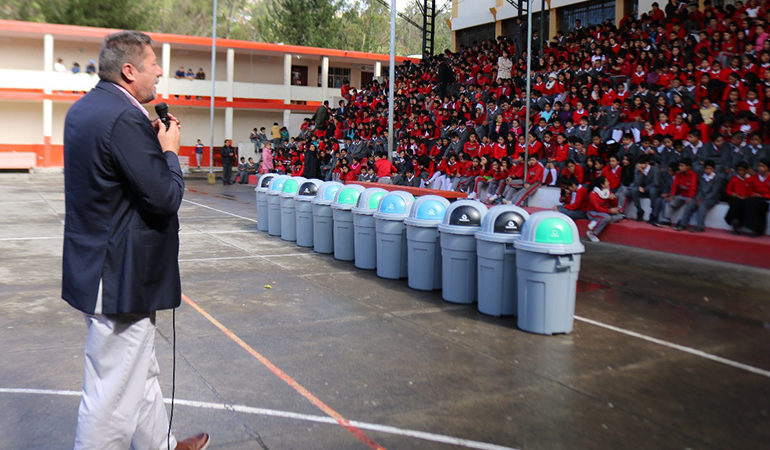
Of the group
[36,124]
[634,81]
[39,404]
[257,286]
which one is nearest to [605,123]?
[634,81]

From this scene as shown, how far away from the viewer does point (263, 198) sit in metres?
13.7

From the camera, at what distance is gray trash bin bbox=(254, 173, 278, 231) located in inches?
535

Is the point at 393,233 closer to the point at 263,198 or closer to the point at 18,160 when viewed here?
the point at 263,198

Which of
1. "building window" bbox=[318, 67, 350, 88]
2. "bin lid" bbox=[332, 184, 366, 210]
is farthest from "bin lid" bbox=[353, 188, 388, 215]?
"building window" bbox=[318, 67, 350, 88]

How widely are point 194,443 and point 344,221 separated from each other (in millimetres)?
6906

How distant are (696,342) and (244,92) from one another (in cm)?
3478

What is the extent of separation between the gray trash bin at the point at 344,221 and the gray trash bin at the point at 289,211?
2.06 meters

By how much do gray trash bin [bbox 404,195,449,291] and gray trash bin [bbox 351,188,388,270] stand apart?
47.7 inches

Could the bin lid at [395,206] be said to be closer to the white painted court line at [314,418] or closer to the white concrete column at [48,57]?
the white painted court line at [314,418]

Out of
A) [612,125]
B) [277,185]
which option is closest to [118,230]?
[277,185]

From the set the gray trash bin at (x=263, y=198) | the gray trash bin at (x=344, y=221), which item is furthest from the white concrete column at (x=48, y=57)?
the gray trash bin at (x=344, y=221)

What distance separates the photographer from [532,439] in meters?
4.22

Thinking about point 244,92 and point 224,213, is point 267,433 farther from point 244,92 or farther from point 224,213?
point 244,92

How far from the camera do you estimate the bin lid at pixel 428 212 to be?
8.40 meters
